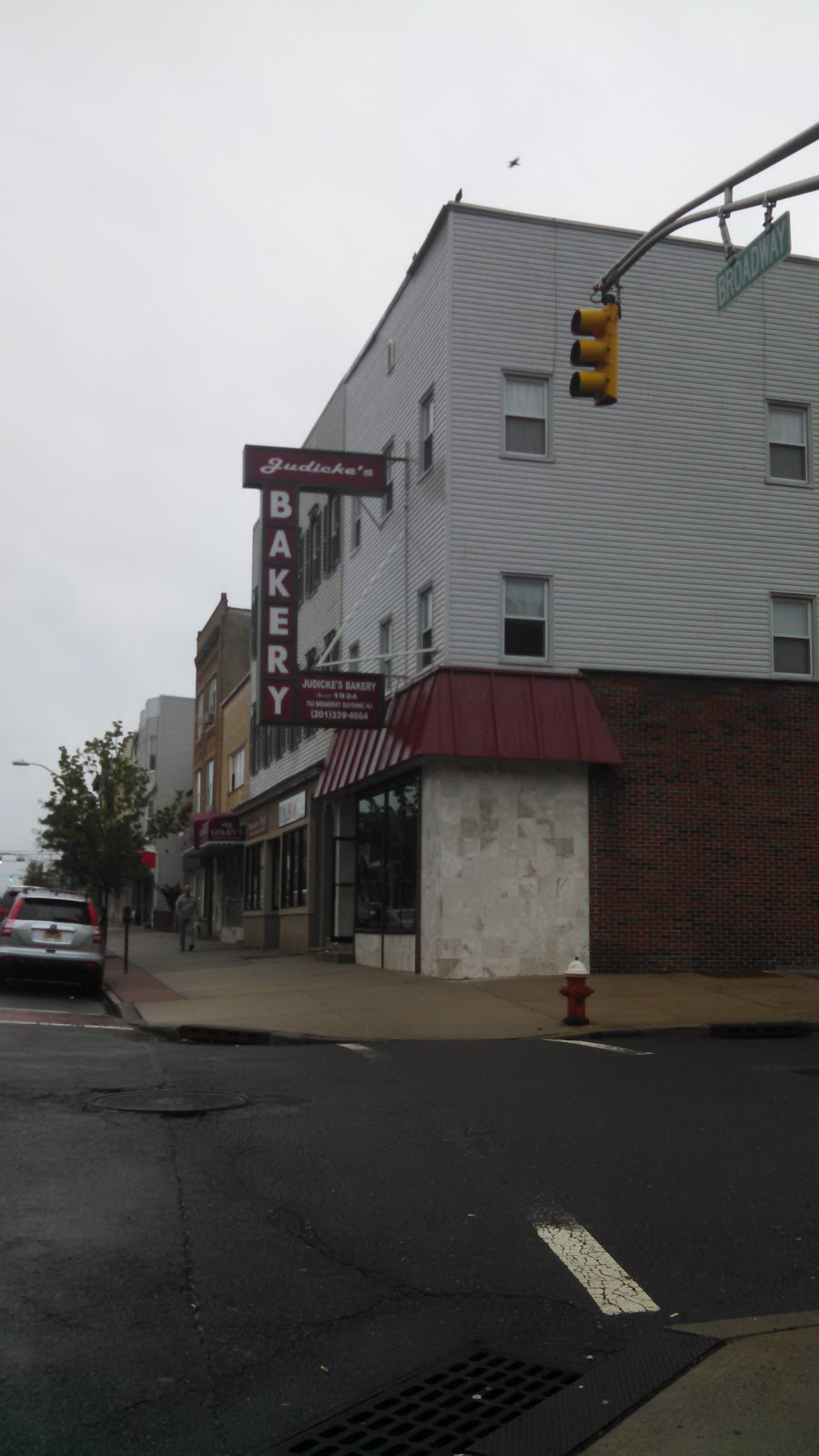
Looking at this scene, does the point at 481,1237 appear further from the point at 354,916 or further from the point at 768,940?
the point at 354,916

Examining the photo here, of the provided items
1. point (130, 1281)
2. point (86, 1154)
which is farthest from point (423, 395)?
point (130, 1281)

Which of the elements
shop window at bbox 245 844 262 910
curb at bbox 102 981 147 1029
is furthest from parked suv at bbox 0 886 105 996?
shop window at bbox 245 844 262 910

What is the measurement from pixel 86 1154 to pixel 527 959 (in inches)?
519

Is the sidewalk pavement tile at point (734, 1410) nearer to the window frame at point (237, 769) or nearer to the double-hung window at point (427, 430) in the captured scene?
the double-hung window at point (427, 430)

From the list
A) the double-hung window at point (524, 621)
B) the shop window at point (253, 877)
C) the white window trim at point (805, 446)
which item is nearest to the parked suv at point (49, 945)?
the double-hung window at point (524, 621)

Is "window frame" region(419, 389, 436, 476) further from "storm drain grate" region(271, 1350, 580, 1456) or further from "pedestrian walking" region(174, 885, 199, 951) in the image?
"storm drain grate" region(271, 1350, 580, 1456)

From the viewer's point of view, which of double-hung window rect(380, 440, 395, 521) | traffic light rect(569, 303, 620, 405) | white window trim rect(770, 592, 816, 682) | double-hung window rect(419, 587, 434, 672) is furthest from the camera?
double-hung window rect(380, 440, 395, 521)

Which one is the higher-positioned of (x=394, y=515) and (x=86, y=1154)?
(x=394, y=515)

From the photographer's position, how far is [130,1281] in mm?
5461

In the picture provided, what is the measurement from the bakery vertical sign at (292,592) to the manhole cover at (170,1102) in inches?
497

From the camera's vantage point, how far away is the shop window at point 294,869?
1242 inches

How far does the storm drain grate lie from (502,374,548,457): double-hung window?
59.7 feet

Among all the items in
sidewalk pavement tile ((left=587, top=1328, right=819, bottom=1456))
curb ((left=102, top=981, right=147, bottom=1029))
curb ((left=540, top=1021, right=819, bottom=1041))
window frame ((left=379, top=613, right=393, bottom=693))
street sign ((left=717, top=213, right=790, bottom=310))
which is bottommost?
curb ((left=102, top=981, right=147, bottom=1029))

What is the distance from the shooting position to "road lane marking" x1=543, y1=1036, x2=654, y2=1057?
42.7 feet
